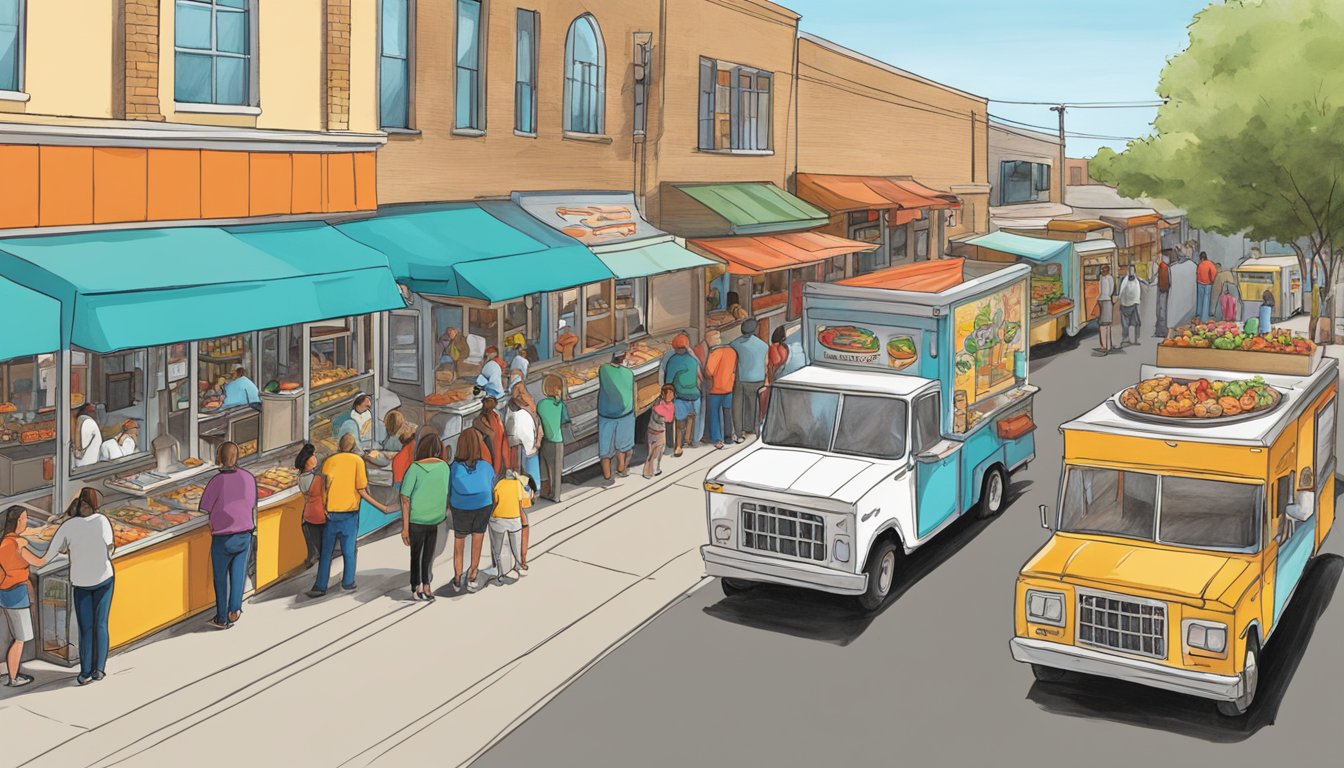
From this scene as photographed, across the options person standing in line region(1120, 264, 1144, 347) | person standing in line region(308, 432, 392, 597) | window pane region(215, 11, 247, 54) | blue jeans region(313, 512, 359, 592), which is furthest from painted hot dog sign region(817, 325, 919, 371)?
person standing in line region(1120, 264, 1144, 347)

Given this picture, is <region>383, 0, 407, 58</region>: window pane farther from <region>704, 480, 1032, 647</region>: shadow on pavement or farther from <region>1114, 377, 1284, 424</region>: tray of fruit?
<region>1114, 377, 1284, 424</region>: tray of fruit

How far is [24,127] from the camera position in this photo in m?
11.8

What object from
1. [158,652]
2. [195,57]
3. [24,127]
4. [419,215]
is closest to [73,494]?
[158,652]

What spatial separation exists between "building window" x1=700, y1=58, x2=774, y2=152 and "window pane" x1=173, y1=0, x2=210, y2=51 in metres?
12.8

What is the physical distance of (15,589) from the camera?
33.7 feet

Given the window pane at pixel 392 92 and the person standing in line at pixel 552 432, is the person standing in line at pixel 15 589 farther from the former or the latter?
the window pane at pixel 392 92

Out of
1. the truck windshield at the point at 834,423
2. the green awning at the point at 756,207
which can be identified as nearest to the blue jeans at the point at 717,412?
the green awning at the point at 756,207

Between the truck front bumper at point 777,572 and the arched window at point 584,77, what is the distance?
34.5ft

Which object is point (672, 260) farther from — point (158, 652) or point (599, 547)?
point (158, 652)

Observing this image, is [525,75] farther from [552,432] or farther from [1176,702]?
[1176,702]

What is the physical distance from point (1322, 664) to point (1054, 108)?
65203 millimetres

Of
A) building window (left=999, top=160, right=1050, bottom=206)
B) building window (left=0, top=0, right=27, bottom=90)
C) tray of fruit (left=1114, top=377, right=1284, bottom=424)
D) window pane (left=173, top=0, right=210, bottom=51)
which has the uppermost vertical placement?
building window (left=999, top=160, right=1050, bottom=206)

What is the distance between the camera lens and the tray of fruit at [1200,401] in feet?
37.1

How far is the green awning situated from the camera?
79.2 feet
